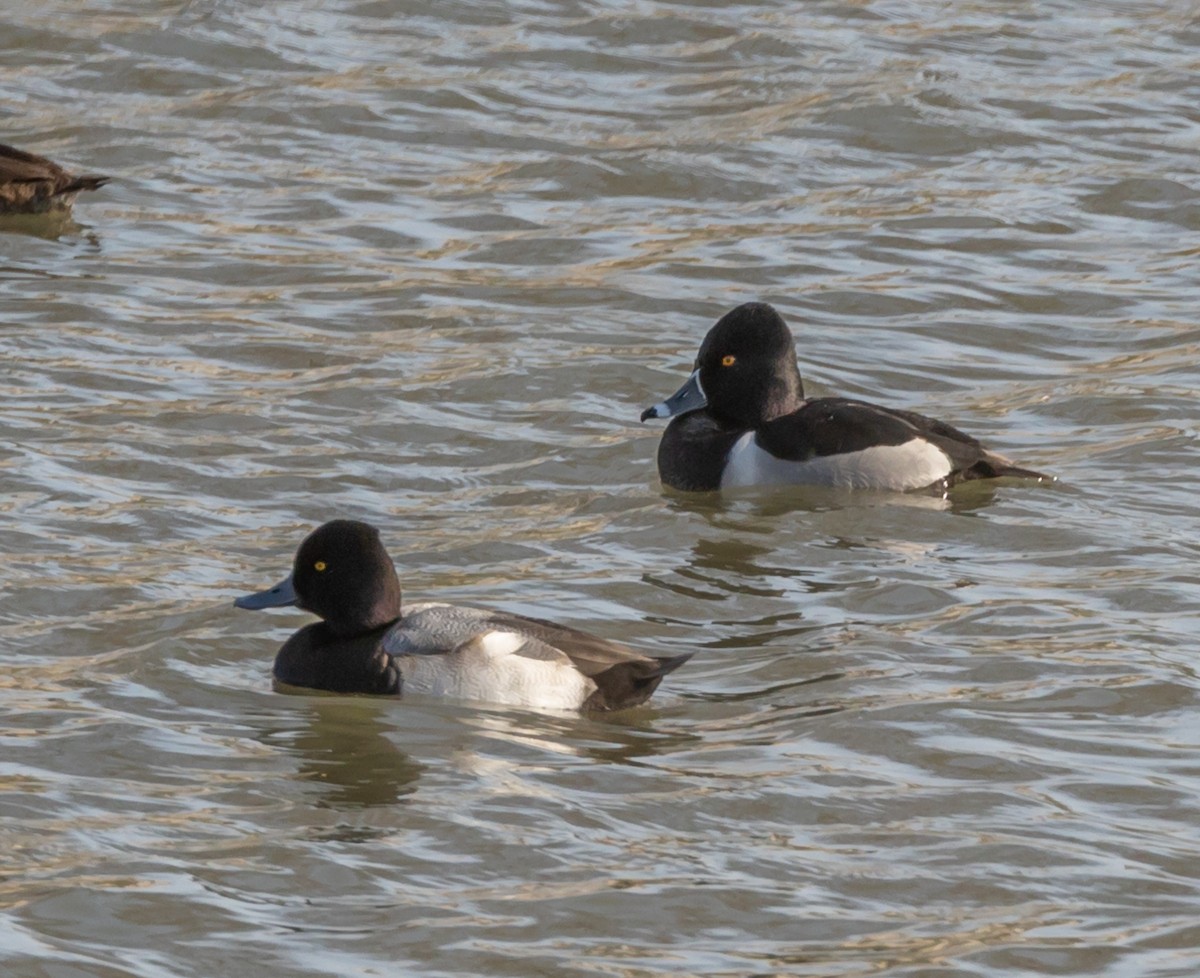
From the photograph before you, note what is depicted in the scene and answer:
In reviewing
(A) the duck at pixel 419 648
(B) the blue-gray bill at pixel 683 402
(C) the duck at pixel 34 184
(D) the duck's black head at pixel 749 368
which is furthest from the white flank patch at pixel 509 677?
(C) the duck at pixel 34 184

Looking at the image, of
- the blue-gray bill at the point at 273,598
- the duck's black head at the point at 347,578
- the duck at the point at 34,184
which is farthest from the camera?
the duck at the point at 34,184

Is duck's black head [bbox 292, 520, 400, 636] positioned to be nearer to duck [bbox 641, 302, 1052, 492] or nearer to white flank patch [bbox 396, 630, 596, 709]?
white flank patch [bbox 396, 630, 596, 709]

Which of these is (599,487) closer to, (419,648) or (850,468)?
(850,468)

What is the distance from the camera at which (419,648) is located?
25.0 feet

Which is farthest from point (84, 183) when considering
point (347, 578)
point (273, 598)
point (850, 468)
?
point (347, 578)

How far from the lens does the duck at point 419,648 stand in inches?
295

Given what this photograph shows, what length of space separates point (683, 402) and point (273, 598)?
3.21 metres

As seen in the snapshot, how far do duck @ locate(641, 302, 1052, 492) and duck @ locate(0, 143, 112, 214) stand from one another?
14.0ft

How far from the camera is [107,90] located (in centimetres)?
1584

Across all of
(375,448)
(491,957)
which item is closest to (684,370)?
(375,448)

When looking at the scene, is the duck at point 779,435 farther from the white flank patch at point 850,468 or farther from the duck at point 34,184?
the duck at point 34,184

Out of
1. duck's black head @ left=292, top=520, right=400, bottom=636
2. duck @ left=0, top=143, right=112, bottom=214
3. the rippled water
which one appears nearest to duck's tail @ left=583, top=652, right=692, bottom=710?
the rippled water

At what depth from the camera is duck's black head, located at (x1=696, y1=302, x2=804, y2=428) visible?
10.6 meters

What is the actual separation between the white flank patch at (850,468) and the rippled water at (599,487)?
0.10 meters
